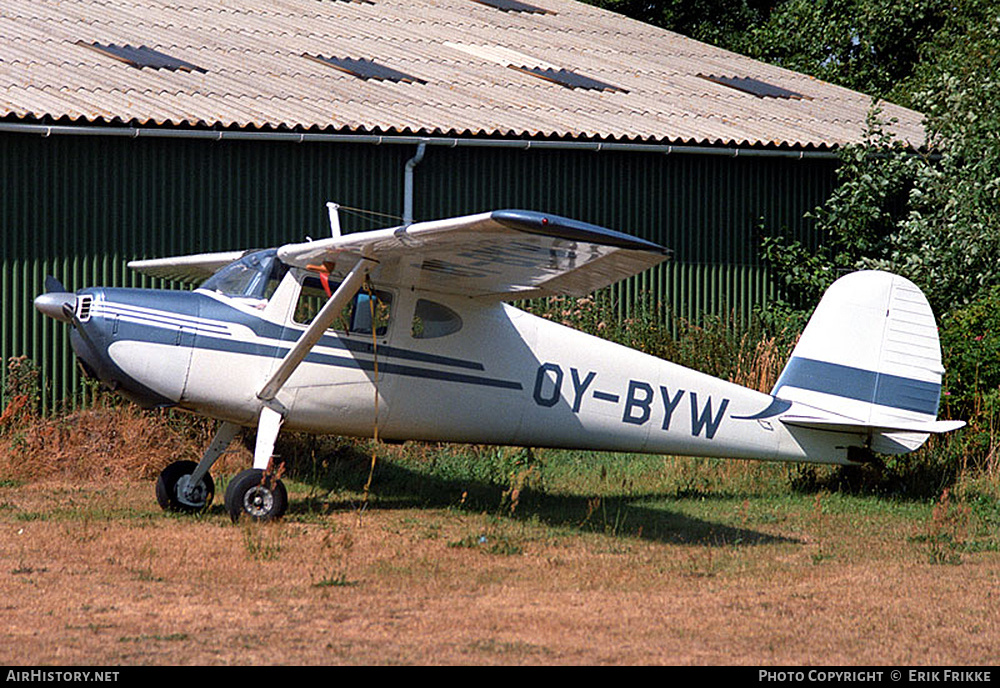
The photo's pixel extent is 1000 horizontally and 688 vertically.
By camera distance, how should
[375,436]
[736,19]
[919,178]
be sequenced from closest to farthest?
[375,436] → [919,178] → [736,19]

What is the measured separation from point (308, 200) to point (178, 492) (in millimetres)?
4420

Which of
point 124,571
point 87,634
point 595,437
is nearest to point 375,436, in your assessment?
point 595,437

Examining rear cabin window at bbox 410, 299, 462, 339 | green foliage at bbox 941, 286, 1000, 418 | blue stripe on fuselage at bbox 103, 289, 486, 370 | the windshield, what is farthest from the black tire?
green foliage at bbox 941, 286, 1000, 418

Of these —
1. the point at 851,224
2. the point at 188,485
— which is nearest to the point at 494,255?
the point at 188,485

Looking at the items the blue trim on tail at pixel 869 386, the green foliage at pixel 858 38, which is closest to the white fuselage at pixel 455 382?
the blue trim on tail at pixel 869 386

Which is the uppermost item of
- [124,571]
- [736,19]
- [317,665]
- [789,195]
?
[736,19]

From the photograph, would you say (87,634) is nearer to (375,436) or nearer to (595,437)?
(375,436)

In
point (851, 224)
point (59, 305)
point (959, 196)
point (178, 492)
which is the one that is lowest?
point (178, 492)

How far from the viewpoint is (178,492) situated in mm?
9875

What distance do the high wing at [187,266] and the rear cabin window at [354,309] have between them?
1343mm

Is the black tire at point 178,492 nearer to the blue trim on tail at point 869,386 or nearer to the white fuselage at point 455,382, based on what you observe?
the white fuselage at point 455,382

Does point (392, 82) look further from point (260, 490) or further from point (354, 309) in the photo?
point (260, 490)

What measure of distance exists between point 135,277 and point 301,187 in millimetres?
1951

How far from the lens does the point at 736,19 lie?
29.2 metres
